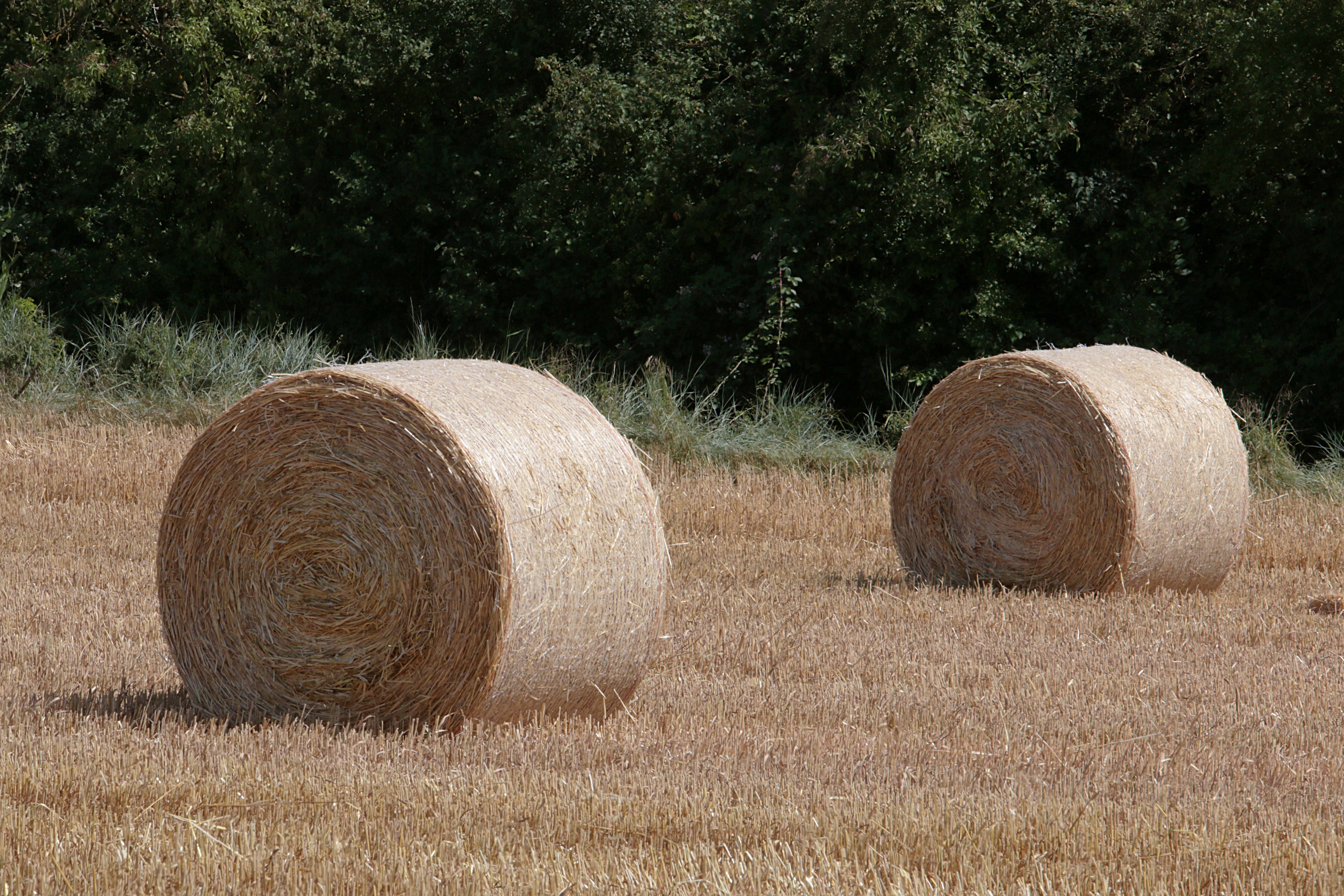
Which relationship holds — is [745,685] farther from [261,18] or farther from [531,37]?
[261,18]

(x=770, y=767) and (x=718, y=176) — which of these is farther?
(x=718, y=176)

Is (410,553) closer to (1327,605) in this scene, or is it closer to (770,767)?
(770,767)

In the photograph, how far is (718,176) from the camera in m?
19.6

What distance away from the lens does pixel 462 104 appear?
824 inches

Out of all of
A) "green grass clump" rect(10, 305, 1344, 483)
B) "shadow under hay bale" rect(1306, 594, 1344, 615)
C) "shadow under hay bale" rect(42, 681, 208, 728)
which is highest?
"shadow under hay bale" rect(1306, 594, 1344, 615)

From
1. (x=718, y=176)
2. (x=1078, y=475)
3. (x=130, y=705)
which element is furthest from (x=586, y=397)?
(x=130, y=705)

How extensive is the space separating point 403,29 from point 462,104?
4.14ft

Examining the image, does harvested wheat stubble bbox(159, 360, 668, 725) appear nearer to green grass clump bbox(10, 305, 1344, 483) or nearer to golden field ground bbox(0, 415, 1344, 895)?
golden field ground bbox(0, 415, 1344, 895)

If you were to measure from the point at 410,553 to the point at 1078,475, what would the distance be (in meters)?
4.85

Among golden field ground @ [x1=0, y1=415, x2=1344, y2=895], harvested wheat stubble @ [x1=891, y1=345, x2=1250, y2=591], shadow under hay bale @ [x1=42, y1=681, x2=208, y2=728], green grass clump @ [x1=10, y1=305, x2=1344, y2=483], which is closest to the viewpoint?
golden field ground @ [x1=0, y1=415, x2=1344, y2=895]

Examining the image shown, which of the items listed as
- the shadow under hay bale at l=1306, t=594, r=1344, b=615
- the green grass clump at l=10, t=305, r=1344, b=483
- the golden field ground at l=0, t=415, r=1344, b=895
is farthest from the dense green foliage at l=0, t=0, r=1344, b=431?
the golden field ground at l=0, t=415, r=1344, b=895

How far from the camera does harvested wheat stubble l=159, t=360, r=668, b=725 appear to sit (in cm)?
569

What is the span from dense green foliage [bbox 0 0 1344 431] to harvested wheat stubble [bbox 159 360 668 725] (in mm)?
11818

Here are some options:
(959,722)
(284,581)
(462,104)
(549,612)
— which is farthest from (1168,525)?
(462,104)
